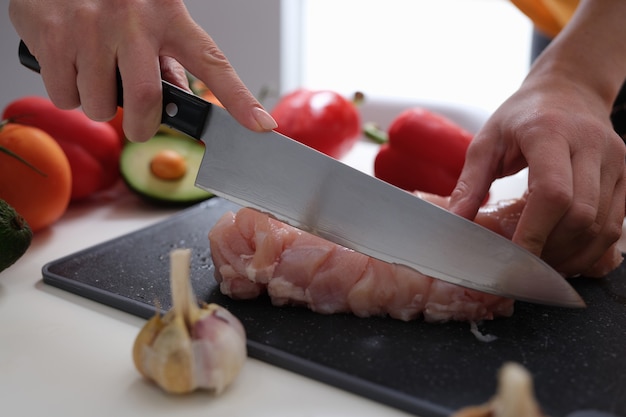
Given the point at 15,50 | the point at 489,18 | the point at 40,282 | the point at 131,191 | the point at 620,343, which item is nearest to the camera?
the point at 620,343

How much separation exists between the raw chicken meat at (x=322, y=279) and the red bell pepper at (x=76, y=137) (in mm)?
689

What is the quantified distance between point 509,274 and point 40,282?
86cm

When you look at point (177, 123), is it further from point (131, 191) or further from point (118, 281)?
point (131, 191)

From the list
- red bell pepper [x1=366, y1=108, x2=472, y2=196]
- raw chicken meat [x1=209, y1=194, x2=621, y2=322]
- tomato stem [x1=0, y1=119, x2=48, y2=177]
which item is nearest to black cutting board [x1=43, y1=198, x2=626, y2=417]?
raw chicken meat [x1=209, y1=194, x2=621, y2=322]

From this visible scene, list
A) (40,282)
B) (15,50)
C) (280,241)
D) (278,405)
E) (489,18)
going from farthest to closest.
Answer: (489,18) < (15,50) < (40,282) < (280,241) < (278,405)

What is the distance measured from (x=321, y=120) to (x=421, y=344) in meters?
1.15

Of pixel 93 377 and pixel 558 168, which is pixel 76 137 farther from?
pixel 558 168

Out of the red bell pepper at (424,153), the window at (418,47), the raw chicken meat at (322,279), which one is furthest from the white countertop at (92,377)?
the window at (418,47)

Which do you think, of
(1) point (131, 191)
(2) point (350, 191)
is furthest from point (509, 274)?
(1) point (131, 191)

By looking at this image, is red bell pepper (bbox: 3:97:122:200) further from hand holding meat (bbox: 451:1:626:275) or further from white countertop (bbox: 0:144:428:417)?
hand holding meat (bbox: 451:1:626:275)

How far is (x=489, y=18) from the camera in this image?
4.00m

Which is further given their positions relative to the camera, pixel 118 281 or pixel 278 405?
pixel 118 281

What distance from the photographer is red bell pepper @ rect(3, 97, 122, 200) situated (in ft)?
5.55

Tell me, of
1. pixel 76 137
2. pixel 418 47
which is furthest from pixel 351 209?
pixel 418 47
